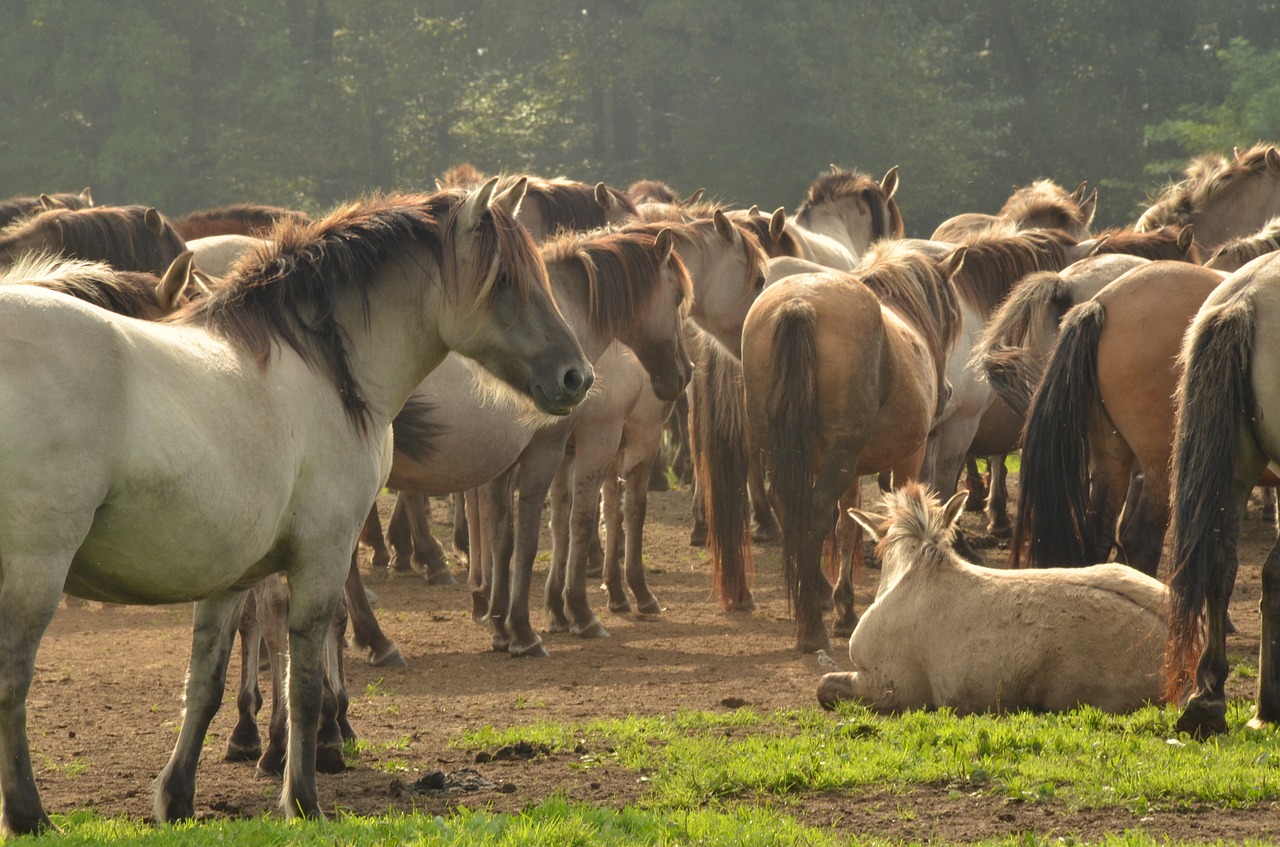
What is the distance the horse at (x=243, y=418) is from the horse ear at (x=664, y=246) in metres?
3.90

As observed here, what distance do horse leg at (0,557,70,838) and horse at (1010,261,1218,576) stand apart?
583 centimetres

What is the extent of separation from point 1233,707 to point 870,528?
6.24ft

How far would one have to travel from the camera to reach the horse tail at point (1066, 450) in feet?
27.0

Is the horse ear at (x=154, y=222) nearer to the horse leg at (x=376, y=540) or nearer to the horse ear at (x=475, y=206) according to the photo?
the horse leg at (x=376, y=540)

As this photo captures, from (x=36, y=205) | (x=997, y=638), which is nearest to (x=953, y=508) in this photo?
(x=997, y=638)

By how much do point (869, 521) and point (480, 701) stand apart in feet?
7.49

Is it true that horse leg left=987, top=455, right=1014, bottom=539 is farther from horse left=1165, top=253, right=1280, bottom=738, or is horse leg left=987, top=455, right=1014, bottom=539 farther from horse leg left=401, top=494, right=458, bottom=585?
horse left=1165, top=253, right=1280, bottom=738

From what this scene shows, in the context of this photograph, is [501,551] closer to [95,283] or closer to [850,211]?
[95,283]

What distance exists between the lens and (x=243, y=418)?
453cm

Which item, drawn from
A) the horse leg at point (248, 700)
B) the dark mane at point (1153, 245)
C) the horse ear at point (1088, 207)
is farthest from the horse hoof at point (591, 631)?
the horse ear at point (1088, 207)

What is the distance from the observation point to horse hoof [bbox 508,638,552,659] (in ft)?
29.6

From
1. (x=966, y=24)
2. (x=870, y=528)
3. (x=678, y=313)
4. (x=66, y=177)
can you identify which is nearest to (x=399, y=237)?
(x=870, y=528)

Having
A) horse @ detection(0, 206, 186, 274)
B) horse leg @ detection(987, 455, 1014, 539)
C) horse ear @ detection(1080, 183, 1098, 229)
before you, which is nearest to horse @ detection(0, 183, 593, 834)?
horse @ detection(0, 206, 186, 274)

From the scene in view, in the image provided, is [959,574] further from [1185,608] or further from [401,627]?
[401,627]
